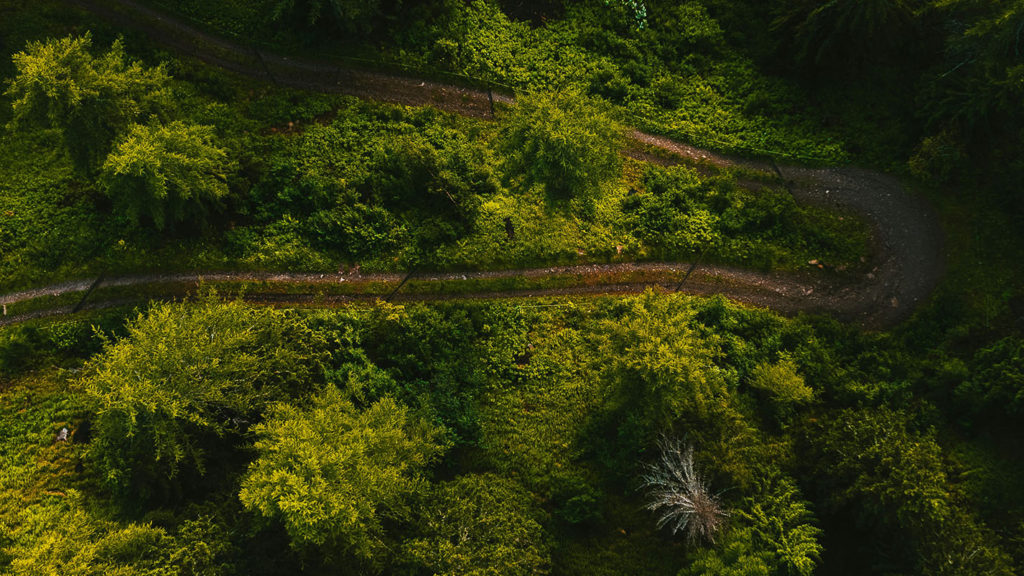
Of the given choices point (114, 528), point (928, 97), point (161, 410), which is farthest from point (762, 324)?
point (114, 528)

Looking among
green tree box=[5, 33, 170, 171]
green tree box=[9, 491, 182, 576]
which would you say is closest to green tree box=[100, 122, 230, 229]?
green tree box=[5, 33, 170, 171]

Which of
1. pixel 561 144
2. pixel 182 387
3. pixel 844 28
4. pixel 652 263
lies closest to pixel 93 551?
pixel 182 387

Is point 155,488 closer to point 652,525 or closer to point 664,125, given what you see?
point 652,525

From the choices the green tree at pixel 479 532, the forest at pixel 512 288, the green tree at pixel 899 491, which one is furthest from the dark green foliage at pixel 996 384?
the green tree at pixel 479 532

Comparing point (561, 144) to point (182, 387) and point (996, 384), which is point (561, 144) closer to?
point (182, 387)

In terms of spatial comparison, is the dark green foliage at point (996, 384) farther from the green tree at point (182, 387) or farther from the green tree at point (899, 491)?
the green tree at point (182, 387)

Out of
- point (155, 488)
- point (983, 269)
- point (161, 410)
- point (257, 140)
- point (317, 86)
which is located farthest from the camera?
point (317, 86)
